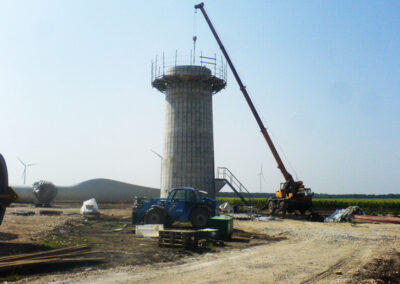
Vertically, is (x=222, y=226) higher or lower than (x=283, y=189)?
lower

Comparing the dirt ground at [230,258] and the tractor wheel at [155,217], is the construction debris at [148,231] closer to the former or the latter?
the dirt ground at [230,258]

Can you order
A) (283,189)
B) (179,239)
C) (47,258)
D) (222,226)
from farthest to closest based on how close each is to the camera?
(283,189) → (222,226) → (179,239) → (47,258)

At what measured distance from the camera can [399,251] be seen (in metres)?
14.7

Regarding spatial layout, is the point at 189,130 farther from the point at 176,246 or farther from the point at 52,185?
the point at 52,185

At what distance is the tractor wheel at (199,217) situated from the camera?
19.9 m

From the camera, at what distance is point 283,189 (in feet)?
114

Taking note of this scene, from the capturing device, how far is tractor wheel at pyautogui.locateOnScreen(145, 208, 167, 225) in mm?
19719

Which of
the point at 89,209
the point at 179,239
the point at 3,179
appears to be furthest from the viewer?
the point at 89,209

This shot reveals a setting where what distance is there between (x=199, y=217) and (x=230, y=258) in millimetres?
7496

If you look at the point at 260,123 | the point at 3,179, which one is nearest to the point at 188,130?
the point at 260,123

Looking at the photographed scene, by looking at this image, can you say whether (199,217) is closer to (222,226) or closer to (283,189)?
(222,226)

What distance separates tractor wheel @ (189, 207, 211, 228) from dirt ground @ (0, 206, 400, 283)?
180 centimetres

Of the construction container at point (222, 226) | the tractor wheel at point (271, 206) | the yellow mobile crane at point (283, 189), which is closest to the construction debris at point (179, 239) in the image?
the construction container at point (222, 226)

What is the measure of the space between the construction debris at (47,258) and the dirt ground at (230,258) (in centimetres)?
44
